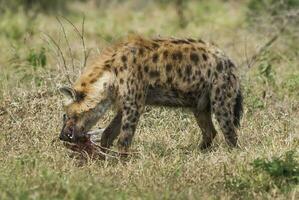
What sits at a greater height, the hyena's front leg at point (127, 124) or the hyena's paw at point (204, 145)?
the hyena's front leg at point (127, 124)

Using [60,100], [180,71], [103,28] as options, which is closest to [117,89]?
[180,71]

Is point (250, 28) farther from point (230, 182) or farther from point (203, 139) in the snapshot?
point (230, 182)

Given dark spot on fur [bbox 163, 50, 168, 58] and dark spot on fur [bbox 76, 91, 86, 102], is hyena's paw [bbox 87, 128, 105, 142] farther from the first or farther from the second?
dark spot on fur [bbox 163, 50, 168, 58]

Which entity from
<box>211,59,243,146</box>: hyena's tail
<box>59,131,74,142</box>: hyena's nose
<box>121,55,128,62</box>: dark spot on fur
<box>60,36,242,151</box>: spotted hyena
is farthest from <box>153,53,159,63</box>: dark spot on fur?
<box>59,131,74,142</box>: hyena's nose

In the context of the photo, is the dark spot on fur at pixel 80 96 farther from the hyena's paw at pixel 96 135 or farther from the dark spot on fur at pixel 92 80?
the hyena's paw at pixel 96 135

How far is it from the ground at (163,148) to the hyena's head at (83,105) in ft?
0.66

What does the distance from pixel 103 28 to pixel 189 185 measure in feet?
26.7

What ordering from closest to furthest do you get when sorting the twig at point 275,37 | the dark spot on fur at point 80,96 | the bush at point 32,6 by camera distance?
the dark spot on fur at point 80,96 < the twig at point 275,37 < the bush at point 32,6

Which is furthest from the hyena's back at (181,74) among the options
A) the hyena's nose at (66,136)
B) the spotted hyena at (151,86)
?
the hyena's nose at (66,136)

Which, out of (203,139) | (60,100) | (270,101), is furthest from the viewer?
(270,101)

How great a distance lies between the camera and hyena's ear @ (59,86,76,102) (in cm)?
711

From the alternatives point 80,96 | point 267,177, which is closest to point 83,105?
point 80,96

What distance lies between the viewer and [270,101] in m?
9.02

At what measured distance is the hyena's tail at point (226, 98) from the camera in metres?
7.55
